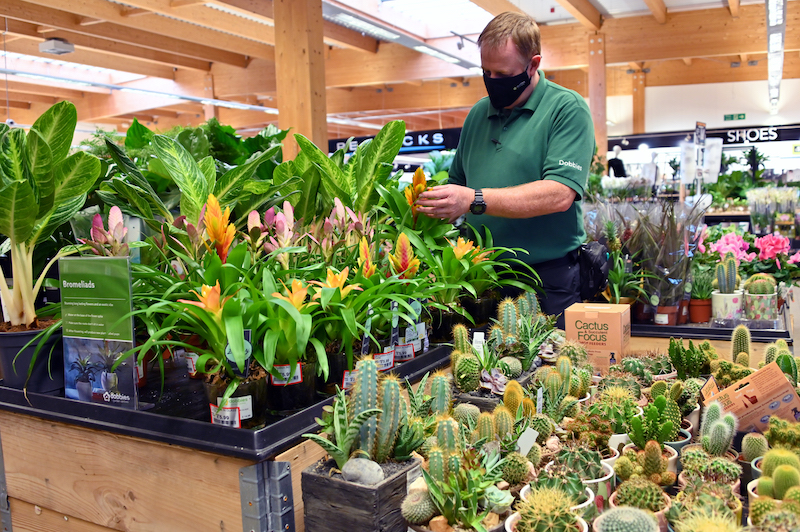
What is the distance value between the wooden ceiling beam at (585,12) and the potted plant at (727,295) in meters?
5.80

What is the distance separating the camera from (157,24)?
26.5 feet

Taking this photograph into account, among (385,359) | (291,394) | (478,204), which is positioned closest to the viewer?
(291,394)

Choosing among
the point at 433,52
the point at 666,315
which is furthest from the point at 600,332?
the point at 433,52

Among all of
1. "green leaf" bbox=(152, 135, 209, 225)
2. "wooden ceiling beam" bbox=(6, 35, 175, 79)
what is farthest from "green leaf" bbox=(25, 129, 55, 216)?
"wooden ceiling beam" bbox=(6, 35, 175, 79)

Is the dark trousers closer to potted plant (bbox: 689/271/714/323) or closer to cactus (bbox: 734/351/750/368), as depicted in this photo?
cactus (bbox: 734/351/750/368)

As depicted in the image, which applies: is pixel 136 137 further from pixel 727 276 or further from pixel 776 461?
pixel 727 276

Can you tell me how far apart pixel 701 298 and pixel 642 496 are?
2.12 meters

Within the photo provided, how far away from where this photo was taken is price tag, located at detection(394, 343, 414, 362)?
1689mm

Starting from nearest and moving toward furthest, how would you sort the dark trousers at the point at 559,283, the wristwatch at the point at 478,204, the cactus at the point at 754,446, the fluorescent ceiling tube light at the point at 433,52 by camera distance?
the cactus at the point at 754,446, the wristwatch at the point at 478,204, the dark trousers at the point at 559,283, the fluorescent ceiling tube light at the point at 433,52

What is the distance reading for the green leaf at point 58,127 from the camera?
4.89 ft

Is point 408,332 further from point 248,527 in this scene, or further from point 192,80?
point 192,80

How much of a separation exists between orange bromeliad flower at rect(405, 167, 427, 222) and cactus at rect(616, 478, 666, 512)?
3.61 feet

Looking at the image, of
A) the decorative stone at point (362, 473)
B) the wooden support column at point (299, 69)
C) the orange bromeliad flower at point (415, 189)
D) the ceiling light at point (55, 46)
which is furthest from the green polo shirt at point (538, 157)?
the ceiling light at point (55, 46)

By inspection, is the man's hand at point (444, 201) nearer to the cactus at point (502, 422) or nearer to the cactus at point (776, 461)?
the cactus at point (502, 422)
